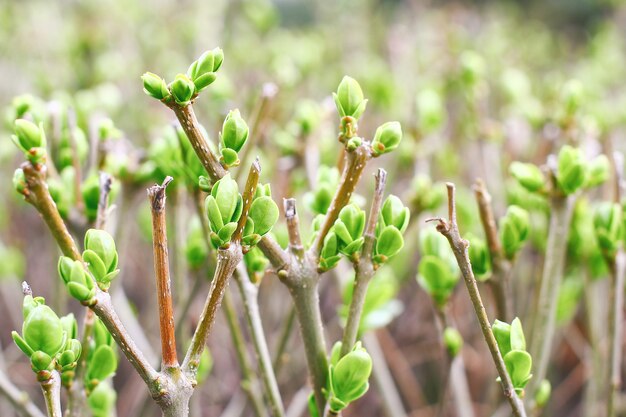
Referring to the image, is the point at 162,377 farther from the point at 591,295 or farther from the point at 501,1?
the point at 501,1

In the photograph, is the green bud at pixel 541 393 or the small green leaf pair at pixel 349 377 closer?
the small green leaf pair at pixel 349 377

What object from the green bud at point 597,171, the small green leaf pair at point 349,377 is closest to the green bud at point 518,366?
the small green leaf pair at point 349,377

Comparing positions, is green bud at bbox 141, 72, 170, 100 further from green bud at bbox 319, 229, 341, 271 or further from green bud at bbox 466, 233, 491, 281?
green bud at bbox 466, 233, 491, 281

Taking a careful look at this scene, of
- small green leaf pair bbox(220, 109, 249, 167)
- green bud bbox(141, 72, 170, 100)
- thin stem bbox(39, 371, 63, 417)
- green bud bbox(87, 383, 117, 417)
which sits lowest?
thin stem bbox(39, 371, 63, 417)

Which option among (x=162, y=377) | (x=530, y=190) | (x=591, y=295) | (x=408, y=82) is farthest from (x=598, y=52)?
(x=162, y=377)

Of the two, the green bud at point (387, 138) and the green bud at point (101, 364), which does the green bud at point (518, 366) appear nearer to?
the green bud at point (387, 138)

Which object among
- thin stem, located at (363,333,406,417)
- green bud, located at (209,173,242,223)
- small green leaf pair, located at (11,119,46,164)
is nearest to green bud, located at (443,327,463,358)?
thin stem, located at (363,333,406,417)
